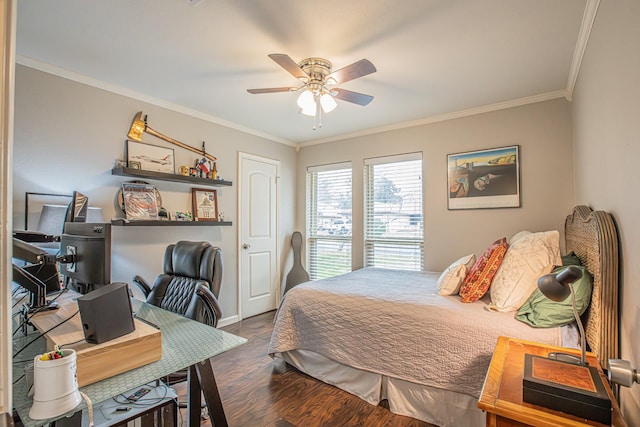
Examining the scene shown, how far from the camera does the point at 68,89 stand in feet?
8.32

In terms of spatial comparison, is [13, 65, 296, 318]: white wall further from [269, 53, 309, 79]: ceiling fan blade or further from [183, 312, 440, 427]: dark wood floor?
[269, 53, 309, 79]: ceiling fan blade

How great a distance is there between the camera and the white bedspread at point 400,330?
178cm

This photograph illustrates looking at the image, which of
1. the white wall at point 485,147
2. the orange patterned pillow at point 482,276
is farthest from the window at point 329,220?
the orange patterned pillow at point 482,276

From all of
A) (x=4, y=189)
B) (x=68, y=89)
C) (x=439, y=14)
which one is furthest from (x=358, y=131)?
(x=4, y=189)

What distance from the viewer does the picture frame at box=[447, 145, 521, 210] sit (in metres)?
3.10

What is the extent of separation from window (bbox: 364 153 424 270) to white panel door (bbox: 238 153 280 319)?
130 cm

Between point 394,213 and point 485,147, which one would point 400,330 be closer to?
point 394,213

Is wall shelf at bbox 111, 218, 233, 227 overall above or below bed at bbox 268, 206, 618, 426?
above

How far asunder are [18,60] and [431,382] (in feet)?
11.8

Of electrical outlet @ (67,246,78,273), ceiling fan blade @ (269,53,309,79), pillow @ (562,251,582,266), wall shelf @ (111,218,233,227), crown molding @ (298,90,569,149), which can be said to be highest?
crown molding @ (298,90,569,149)

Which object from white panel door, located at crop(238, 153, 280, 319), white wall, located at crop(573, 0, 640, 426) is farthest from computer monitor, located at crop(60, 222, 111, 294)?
white panel door, located at crop(238, 153, 280, 319)

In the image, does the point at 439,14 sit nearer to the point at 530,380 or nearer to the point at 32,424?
the point at 530,380

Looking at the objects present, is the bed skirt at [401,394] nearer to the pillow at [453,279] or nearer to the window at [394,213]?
the pillow at [453,279]

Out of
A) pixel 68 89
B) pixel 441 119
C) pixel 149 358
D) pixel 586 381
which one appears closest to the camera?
pixel 586 381
